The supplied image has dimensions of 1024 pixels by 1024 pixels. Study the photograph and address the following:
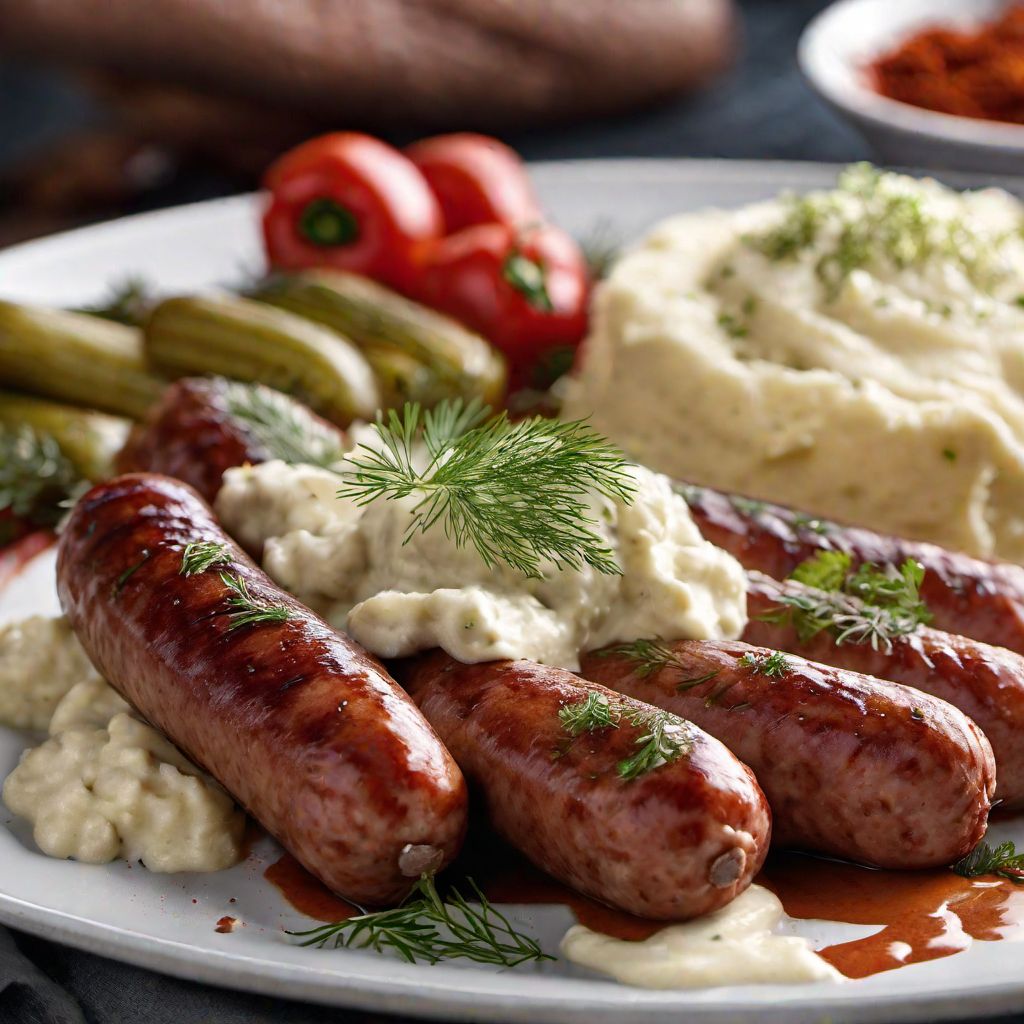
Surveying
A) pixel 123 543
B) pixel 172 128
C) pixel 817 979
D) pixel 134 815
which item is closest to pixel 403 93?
pixel 172 128

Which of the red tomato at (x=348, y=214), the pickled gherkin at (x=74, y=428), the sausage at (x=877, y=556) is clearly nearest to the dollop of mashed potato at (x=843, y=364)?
the sausage at (x=877, y=556)

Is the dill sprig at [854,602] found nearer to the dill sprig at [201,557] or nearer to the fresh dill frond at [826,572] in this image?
the fresh dill frond at [826,572]

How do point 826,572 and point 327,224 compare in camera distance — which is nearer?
point 826,572

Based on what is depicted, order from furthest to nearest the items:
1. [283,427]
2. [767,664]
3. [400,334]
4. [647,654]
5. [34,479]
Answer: [400,334]
[34,479]
[283,427]
[647,654]
[767,664]

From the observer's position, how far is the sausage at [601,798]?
2.76 metres

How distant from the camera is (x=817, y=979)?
266cm

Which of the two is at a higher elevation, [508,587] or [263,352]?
[508,587]

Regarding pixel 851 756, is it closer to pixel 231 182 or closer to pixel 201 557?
pixel 201 557

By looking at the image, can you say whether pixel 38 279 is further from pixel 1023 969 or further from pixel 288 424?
pixel 1023 969

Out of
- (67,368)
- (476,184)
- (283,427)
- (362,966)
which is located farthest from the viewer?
(476,184)

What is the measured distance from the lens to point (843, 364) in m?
4.82

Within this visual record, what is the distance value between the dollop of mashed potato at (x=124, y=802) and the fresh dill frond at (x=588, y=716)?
33.9 inches

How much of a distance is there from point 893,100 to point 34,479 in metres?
4.78

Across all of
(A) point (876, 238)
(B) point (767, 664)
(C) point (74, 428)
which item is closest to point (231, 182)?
(C) point (74, 428)
